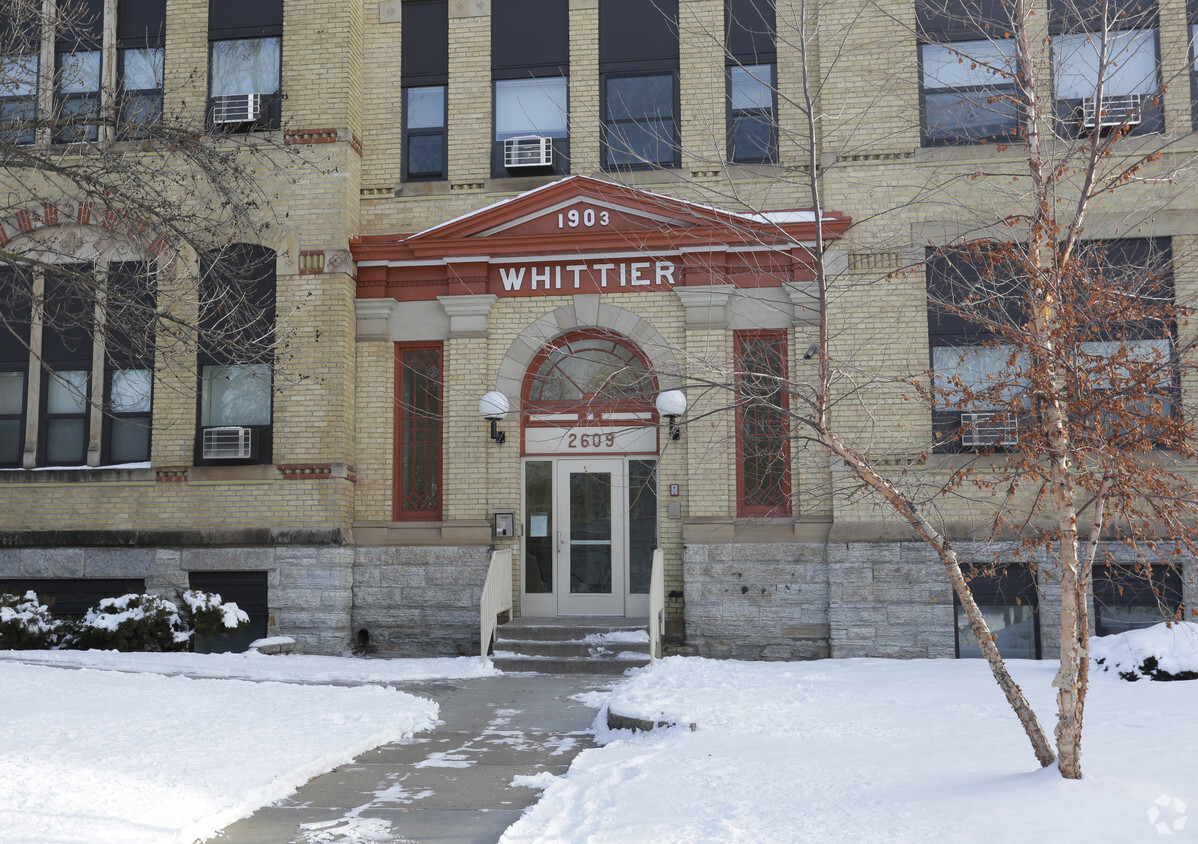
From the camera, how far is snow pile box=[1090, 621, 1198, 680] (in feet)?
33.7

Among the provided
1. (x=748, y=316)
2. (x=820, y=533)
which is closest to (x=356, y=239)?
(x=748, y=316)

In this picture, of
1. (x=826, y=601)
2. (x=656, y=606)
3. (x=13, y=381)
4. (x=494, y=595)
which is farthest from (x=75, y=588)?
(x=826, y=601)

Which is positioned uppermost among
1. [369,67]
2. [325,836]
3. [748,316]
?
[369,67]

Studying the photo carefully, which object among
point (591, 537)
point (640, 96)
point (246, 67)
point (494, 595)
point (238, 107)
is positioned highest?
point (246, 67)

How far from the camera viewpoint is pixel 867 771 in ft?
22.1

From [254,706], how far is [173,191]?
29.9 ft

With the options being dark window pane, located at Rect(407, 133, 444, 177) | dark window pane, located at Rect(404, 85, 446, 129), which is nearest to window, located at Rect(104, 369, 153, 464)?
dark window pane, located at Rect(407, 133, 444, 177)

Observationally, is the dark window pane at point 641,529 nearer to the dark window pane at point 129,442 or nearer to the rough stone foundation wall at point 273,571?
the rough stone foundation wall at point 273,571

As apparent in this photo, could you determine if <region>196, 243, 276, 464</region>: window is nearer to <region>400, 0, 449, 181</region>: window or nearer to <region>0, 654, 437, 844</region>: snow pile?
<region>400, 0, 449, 181</region>: window

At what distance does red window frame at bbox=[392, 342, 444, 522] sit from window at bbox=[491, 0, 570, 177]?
2.97 meters

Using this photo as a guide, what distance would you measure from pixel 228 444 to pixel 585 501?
515 cm

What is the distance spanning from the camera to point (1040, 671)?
11359 millimetres

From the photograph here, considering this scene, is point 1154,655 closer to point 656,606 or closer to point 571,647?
point 656,606

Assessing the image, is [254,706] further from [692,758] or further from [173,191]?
[173,191]
